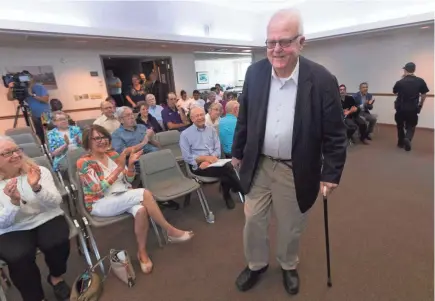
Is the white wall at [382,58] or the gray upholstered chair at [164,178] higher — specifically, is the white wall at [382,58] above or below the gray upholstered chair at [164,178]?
above

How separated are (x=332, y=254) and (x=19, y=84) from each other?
557 cm

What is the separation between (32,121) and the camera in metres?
4.98

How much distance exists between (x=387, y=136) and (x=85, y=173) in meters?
6.12

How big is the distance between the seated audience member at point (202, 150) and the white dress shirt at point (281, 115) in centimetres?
131

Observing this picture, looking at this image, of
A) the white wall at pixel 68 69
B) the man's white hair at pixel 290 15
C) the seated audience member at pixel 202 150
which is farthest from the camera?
the white wall at pixel 68 69

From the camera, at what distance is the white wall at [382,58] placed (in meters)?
5.91

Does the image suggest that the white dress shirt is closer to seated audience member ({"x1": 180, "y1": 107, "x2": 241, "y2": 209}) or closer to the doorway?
seated audience member ({"x1": 180, "y1": 107, "x2": 241, "y2": 209})

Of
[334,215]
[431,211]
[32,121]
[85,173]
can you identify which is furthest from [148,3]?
[431,211]

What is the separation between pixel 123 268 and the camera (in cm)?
183

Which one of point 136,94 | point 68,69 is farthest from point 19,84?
point 136,94

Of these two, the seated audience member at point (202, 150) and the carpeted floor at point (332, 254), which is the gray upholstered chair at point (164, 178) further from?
the carpeted floor at point (332, 254)

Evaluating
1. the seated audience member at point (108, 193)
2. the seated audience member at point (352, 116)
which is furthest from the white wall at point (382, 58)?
the seated audience member at point (108, 193)

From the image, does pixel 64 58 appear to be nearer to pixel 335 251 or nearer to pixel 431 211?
pixel 335 251

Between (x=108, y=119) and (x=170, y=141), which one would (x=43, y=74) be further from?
(x=170, y=141)
